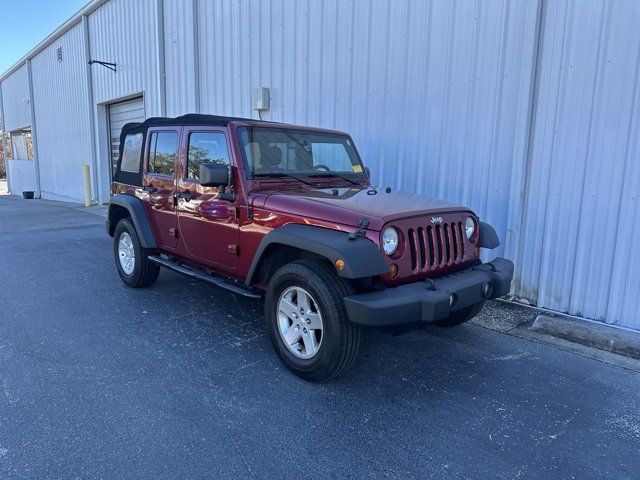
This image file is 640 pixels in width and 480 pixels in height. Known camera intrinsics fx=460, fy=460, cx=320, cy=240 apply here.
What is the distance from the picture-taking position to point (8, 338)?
13.2ft

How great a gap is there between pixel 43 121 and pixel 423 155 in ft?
62.4

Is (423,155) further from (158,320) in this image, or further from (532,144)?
(158,320)

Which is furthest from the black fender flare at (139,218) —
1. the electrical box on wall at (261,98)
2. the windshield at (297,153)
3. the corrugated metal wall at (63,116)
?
the corrugated metal wall at (63,116)

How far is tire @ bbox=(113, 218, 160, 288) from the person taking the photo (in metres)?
5.29

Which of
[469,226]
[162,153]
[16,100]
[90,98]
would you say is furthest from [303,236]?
[16,100]

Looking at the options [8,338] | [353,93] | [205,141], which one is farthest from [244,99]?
[8,338]

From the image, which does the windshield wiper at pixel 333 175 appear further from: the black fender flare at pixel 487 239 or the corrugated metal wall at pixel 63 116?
the corrugated metal wall at pixel 63 116

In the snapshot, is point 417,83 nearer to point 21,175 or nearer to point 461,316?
point 461,316

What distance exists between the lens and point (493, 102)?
5273 millimetres

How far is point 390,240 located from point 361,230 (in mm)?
226

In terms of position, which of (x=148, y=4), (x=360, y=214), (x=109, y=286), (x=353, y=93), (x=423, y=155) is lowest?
(x=109, y=286)

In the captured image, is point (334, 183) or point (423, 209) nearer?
point (423, 209)

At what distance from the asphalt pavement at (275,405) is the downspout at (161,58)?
7.57 meters

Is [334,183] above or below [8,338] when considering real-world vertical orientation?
above
